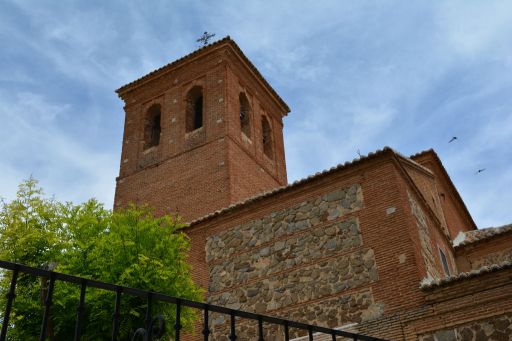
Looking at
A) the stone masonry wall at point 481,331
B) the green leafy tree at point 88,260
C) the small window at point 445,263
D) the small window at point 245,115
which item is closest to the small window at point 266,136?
the small window at point 245,115

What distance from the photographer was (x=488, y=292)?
8.45m

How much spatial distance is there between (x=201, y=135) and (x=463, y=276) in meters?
11.6

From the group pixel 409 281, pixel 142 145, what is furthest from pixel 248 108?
pixel 409 281

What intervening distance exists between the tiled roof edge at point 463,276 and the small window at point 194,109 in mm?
12129

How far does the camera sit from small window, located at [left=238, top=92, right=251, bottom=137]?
1995cm

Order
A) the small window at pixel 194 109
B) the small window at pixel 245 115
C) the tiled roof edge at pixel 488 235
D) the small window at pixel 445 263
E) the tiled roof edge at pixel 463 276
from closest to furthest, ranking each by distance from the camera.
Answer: the tiled roof edge at pixel 463 276 < the small window at pixel 445 263 < the tiled roof edge at pixel 488 235 < the small window at pixel 194 109 < the small window at pixel 245 115

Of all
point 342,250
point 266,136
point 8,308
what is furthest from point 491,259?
point 8,308

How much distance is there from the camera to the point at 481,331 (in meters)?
8.27

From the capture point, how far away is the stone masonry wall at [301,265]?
9.79 meters

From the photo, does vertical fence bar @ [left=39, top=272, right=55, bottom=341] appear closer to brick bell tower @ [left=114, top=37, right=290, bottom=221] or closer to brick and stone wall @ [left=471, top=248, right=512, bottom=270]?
brick and stone wall @ [left=471, top=248, right=512, bottom=270]

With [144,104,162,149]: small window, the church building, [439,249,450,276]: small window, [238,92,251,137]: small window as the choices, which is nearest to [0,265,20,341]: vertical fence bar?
the church building

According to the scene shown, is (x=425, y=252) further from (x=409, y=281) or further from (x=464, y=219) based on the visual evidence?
(x=464, y=219)

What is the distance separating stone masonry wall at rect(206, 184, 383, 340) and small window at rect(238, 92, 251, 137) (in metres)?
8.43

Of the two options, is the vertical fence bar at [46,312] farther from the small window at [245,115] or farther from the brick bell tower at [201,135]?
the small window at [245,115]
